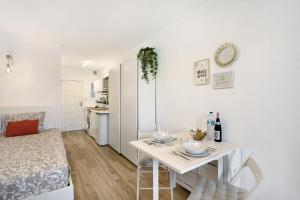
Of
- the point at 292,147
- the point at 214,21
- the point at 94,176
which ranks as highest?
the point at 214,21

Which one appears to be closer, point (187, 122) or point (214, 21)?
point (214, 21)

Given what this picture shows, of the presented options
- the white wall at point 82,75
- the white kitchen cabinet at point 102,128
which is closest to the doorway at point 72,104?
the white wall at point 82,75

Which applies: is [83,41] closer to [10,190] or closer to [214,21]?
[214,21]

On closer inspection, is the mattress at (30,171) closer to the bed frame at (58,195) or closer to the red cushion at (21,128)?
the bed frame at (58,195)

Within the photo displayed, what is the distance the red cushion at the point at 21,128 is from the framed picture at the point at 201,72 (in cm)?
289

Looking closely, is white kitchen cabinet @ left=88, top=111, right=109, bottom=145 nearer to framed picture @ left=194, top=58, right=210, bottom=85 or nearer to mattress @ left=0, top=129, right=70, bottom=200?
mattress @ left=0, top=129, right=70, bottom=200

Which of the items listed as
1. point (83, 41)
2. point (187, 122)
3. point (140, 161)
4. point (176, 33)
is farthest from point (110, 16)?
point (140, 161)

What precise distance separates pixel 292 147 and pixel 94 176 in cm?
258

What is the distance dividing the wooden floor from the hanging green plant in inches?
64.7

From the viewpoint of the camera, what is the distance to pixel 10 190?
1.42 metres

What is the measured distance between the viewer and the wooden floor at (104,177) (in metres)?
2.17

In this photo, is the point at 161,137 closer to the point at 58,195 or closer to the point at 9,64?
the point at 58,195

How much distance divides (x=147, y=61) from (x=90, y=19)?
1077 millimetres

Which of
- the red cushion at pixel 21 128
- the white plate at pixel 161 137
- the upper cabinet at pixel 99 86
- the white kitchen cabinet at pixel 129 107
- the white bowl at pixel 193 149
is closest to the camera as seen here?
the white bowl at pixel 193 149
